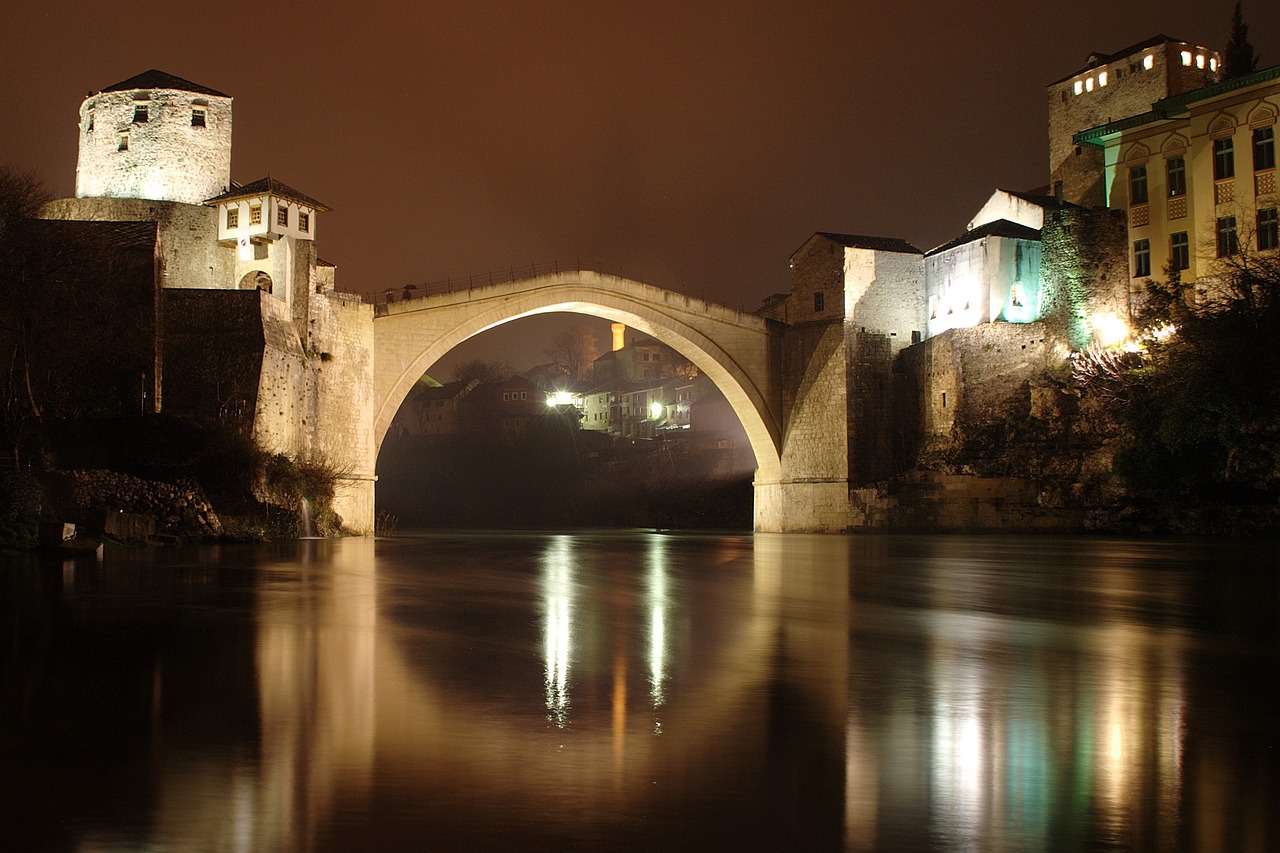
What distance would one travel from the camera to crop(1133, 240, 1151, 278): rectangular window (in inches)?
1325

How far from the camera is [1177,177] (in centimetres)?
3247

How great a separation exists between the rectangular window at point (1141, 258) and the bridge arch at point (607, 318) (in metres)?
12.6

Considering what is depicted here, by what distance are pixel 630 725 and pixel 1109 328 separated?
34.2 metres

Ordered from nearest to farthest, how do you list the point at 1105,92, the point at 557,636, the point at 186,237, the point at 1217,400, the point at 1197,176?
1. the point at 557,636
2. the point at 1217,400
3. the point at 1197,176
4. the point at 186,237
5. the point at 1105,92

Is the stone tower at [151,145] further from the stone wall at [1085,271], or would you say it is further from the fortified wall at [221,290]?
the stone wall at [1085,271]

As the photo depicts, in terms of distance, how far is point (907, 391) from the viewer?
39500 mm

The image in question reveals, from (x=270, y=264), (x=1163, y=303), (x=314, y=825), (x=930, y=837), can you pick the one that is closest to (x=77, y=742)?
(x=314, y=825)

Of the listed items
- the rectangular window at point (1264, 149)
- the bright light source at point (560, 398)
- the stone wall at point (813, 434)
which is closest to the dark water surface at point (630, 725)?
the rectangular window at point (1264, 149)

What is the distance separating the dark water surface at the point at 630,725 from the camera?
3.34m

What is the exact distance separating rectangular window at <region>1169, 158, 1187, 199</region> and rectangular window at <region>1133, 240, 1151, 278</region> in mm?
1709

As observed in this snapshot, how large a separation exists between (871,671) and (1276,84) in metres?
29.9

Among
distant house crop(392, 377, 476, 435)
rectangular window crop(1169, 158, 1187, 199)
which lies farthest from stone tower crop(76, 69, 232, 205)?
distant house crop(392, 377, 476, 435)

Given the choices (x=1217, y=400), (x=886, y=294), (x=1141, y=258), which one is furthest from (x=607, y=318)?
(x=1217, y=400)

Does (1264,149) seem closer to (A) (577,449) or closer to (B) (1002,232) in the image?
(B) (1002,232)
